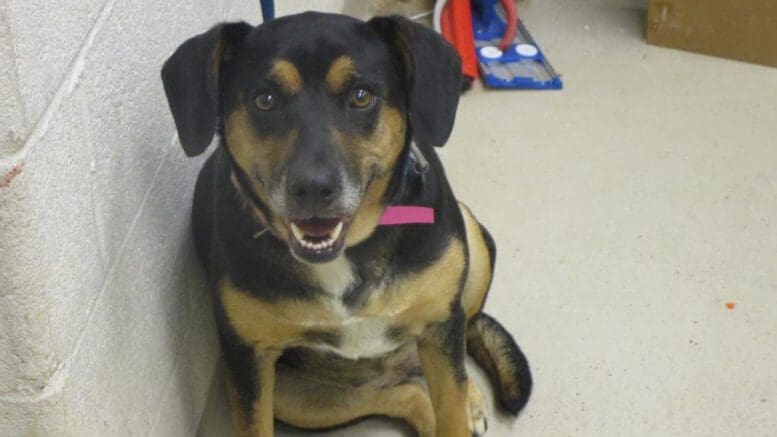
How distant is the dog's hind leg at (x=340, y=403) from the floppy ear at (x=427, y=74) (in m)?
0.73

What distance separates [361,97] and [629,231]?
1.44 meters

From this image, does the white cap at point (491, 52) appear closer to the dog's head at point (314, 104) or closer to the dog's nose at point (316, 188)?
the dog's head at point (314, 104)

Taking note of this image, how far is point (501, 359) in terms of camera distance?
2.44 m

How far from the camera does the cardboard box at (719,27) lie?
144 inches

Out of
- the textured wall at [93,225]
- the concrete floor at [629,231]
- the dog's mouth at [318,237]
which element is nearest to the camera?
the textured wall at [93,225]

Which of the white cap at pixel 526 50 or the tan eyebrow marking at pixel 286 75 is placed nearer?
the tan eyebrow marking at pixel 286 75

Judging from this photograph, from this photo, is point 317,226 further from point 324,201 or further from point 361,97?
point 361,97

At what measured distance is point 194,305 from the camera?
2357mm

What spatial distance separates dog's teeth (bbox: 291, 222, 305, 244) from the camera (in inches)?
71.2

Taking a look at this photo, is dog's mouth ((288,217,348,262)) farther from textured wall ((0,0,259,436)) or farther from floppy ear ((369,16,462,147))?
textured wall ((0,0,259,436))

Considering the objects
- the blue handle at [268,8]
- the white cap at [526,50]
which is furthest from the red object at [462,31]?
the blue handle at [268,8]

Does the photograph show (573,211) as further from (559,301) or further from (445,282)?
(445,282)

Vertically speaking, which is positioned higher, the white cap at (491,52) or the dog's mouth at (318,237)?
the dog's mouth at (318,237)

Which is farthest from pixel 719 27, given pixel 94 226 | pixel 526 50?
pixel 94 226
